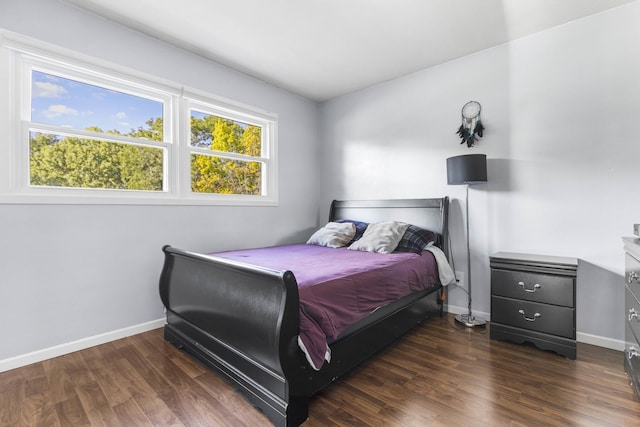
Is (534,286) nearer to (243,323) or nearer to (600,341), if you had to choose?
(600,341)

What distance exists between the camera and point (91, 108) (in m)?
2.47

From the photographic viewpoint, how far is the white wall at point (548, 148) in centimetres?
229

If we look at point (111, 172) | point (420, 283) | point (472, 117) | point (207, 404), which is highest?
point (472, 117)

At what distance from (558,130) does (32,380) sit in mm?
4265

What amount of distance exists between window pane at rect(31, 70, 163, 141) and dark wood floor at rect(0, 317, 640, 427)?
1.80 meters

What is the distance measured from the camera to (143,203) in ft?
8.66

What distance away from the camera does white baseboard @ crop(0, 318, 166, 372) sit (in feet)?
6.69

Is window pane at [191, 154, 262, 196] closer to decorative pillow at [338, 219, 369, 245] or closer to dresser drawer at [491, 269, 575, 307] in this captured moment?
A: decorative pillow at [338, 219, 369, 245]

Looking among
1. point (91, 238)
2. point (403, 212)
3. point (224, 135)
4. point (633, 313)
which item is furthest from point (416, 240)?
point (91, 238)

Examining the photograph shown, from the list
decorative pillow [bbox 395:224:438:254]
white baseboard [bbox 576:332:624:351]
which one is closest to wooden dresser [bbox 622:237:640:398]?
white baseboard [bbox 576:332:624:351]

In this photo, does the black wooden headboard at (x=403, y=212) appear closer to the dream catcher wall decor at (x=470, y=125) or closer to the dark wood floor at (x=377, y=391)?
the dream catcher wall decor at (x=470, y=125)

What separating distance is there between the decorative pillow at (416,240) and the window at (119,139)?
1717mm

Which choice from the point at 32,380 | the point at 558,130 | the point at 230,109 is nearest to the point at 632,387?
the point at 558,130

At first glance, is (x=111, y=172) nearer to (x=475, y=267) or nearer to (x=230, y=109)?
(x=230, y=109)
